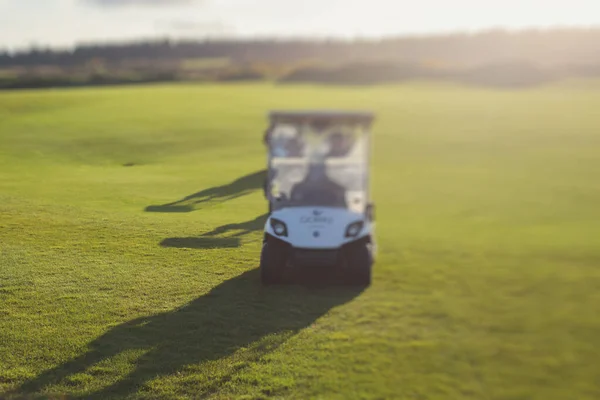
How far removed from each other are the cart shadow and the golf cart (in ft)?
7.63

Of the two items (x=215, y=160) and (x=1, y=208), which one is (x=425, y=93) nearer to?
(x=215, y=160)

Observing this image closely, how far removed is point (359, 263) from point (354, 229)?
59 cm

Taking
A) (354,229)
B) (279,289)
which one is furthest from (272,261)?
(354,229)

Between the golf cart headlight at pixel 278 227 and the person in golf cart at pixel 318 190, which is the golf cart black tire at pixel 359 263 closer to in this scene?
the person in golf cart at pixel 318 190

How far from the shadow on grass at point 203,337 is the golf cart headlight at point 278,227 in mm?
936

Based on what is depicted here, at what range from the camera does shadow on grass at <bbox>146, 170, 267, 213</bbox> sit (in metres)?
15.2

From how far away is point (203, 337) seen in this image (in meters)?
8.02

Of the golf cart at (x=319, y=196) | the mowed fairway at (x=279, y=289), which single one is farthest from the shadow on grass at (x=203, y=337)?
the golf cart at (x=319, y=196)

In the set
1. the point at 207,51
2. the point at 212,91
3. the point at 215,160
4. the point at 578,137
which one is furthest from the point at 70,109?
the point at 207,51

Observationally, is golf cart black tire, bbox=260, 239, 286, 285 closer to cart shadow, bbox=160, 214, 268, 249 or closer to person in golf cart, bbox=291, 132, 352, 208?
person in golf cart, bbox=291, 132, 352, 208

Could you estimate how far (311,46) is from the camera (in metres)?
134

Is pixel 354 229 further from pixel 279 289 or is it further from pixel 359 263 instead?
pixel 279 289

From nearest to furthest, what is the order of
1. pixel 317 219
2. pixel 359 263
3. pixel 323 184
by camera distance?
pixel 317 219 < pixel 359 263 < pixel 323 184

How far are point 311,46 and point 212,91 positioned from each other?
93048mm
